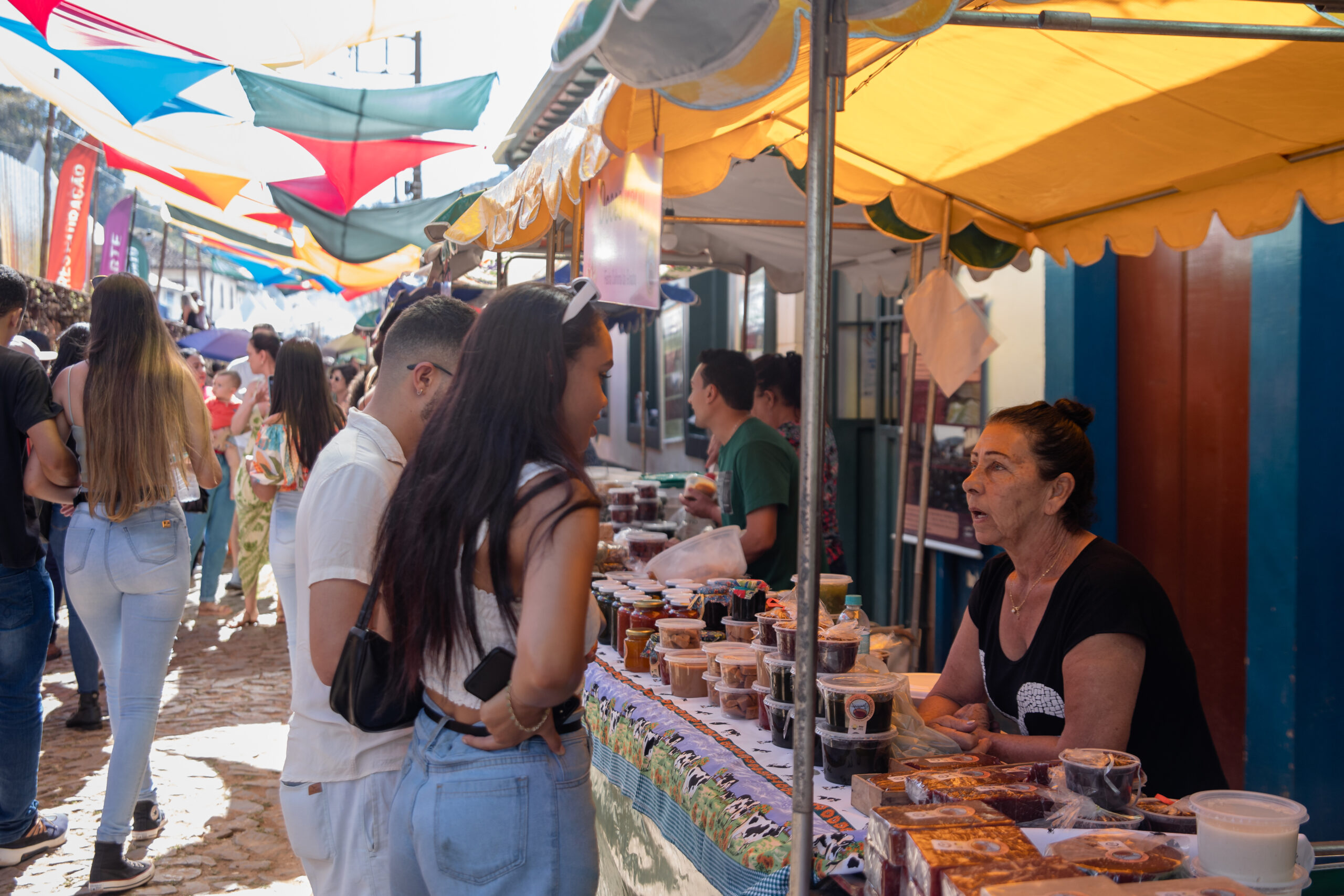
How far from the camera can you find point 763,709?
2490 mm

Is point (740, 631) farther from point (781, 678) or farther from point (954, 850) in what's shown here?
point (954, 850)

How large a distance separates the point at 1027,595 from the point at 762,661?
0.76 metres

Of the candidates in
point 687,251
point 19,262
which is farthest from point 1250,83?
point 19,262

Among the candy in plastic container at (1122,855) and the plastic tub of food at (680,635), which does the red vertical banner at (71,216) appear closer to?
the plastic tub of food at (680,635)

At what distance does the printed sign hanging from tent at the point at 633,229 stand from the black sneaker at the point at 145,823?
321cm

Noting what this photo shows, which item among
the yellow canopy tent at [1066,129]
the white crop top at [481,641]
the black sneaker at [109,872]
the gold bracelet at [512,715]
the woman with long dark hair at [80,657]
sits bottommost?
the black sneaker at [109,872]

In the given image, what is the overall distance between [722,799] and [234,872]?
9.48 ft

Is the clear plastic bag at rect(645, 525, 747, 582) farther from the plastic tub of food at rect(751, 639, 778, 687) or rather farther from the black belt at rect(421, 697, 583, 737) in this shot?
the black belt at rect(421, 697, 583, 737)

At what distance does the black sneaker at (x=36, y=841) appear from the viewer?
4000 millimetres

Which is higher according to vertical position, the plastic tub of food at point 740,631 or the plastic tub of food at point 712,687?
the plastic tub of food at point 740,631

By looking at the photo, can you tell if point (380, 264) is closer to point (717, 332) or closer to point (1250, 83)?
point (717, 332)

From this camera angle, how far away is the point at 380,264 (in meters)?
13.9

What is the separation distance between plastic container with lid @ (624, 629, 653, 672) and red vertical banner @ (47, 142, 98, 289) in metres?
13.0

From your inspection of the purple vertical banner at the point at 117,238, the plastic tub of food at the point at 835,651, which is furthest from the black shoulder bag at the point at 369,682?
the purple vertical banner at the point at 117,238
